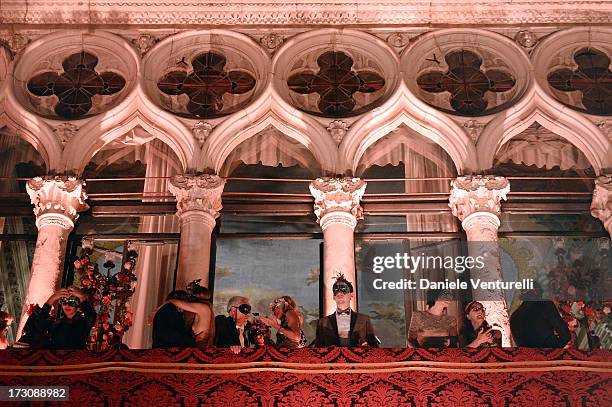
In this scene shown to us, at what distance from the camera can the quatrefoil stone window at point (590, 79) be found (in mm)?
15102

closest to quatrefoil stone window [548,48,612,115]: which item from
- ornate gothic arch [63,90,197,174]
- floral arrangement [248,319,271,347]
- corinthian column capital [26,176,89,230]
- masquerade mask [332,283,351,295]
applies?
ornate gothic arch [63,90,197,174]

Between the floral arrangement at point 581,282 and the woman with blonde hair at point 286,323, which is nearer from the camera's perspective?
the woman with blonde hair at point 286,323

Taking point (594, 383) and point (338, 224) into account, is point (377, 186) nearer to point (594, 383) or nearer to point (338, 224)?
point (338, 224)

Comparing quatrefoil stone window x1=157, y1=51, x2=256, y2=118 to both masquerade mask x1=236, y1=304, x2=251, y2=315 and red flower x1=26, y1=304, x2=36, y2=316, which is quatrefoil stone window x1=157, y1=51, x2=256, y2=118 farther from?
masquerade mask x1=236, y1=304, x2=251, y2=315

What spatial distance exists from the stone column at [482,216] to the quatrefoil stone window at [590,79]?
197cm

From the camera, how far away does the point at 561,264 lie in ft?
52.1

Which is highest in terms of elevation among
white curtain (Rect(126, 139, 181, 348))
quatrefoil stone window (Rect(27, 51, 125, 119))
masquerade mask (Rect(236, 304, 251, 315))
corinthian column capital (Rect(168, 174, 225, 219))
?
quatrefoil stone window (Rect(27, 51, 125, 119))

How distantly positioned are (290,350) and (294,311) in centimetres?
111

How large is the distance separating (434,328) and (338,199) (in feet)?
7.96

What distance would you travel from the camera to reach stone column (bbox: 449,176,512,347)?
13.3 meters

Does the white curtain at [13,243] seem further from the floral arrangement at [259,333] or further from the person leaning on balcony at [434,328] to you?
the person leaning on balcony at [434,328]

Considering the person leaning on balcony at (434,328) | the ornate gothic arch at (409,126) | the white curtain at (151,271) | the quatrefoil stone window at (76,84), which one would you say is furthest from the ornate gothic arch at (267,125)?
the person leaning on balcony at (434,328)

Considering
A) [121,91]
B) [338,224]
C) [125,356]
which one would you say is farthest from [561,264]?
[125,356]

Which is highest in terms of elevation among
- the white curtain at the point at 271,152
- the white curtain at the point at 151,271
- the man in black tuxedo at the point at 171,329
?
the white curtain at the point at 271,152
